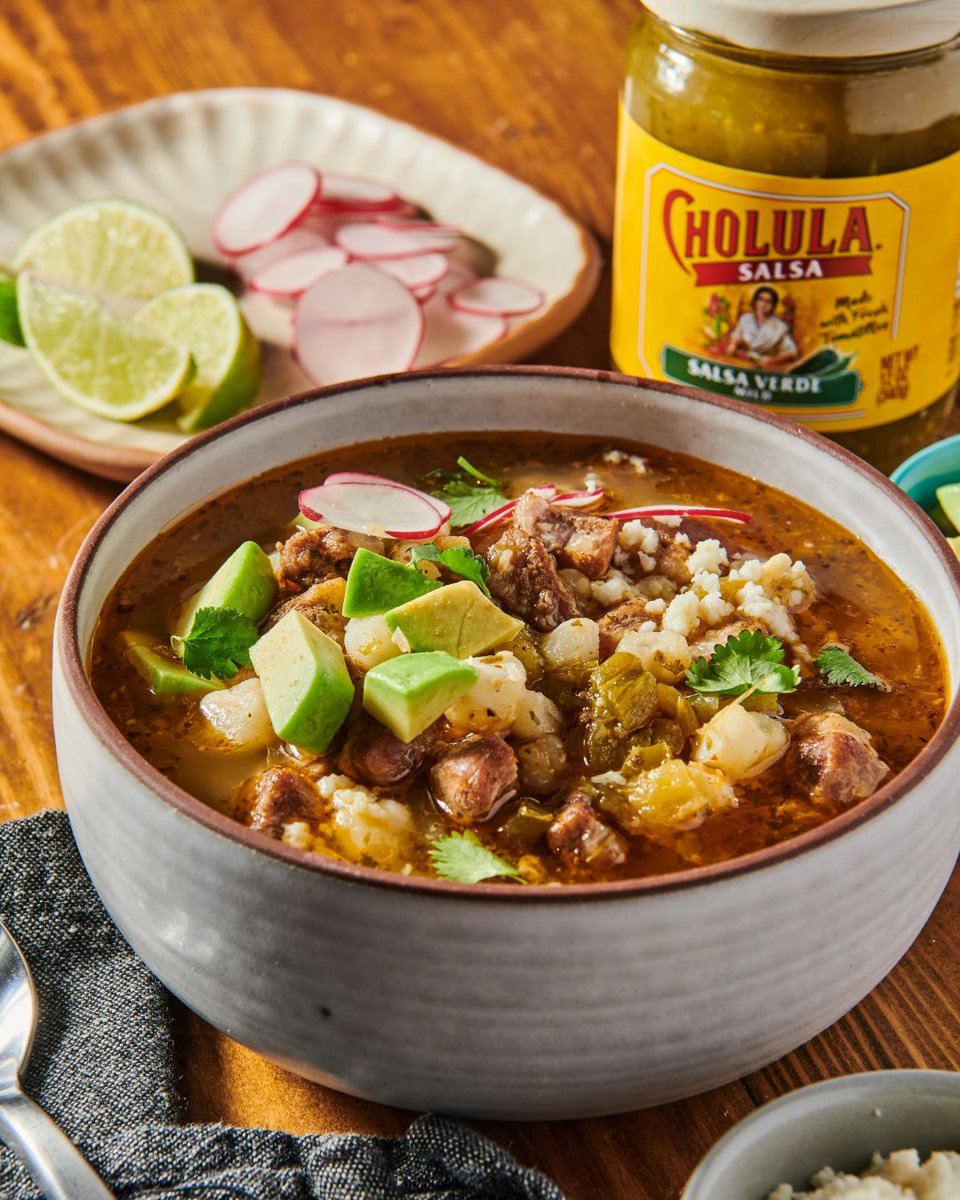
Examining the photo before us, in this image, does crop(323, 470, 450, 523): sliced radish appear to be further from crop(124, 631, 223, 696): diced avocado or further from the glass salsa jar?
the glass salsa jar

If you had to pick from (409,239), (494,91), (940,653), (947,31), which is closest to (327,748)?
(940,653)

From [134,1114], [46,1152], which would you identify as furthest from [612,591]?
[46,1152]

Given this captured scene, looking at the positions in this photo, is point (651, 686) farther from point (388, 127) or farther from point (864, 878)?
point (388, 127)

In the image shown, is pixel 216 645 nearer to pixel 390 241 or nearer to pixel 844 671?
pixel 844 671

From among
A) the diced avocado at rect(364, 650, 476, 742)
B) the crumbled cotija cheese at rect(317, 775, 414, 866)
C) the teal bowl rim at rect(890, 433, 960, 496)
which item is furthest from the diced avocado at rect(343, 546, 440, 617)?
the teal bowl rim at rect(890, 433, 960, 496)

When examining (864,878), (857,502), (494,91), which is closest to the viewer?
(864,878)

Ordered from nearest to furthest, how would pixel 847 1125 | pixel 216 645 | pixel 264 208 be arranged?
pixel 847 1125
pixel 216 645
pixel 264 208
